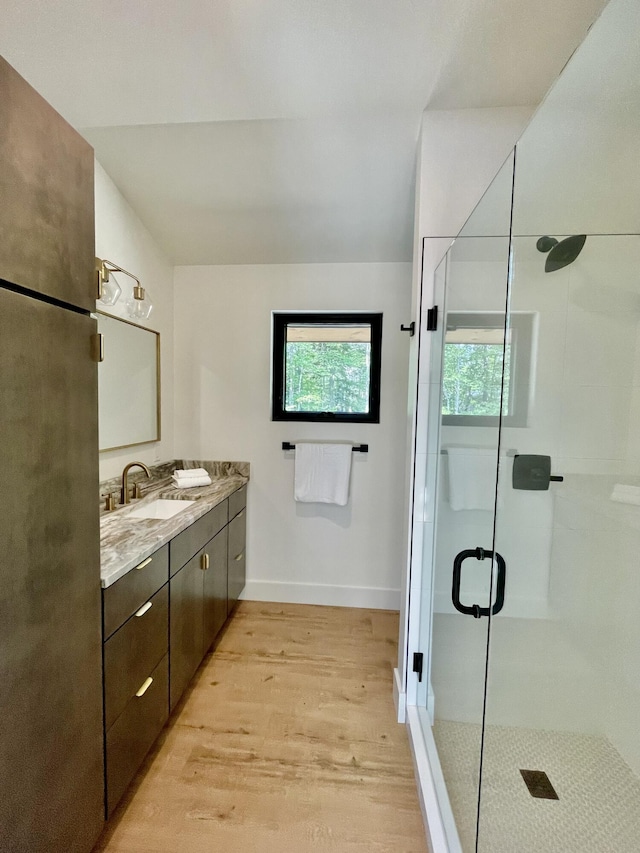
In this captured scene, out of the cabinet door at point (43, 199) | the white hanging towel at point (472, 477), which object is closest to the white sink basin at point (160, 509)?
the cabinet door at point (43, 199)

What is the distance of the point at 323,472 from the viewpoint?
2393mm

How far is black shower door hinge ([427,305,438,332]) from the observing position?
59.8 inches

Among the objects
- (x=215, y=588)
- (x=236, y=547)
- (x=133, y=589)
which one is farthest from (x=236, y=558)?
(x=133, y=589)

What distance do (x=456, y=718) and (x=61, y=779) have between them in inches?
47.2

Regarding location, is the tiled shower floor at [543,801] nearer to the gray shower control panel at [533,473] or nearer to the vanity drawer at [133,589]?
the gray shower control panel at [533,473]

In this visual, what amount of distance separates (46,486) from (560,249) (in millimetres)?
1830

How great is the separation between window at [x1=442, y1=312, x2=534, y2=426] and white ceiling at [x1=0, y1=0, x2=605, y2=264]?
85cm

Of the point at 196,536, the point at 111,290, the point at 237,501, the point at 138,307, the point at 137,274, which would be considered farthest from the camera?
the point at 237,501

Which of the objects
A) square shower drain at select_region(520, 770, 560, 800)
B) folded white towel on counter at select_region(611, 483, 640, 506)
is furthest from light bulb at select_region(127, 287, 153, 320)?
square shower drain at select_region(520, 770, 560, 800)

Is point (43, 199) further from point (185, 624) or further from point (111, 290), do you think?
point (185, 624)

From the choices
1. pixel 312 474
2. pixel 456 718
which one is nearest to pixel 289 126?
pixel 312 474

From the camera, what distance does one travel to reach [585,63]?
96cm

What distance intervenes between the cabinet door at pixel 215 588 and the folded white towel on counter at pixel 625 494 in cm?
179

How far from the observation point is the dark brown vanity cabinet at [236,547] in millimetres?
2201
